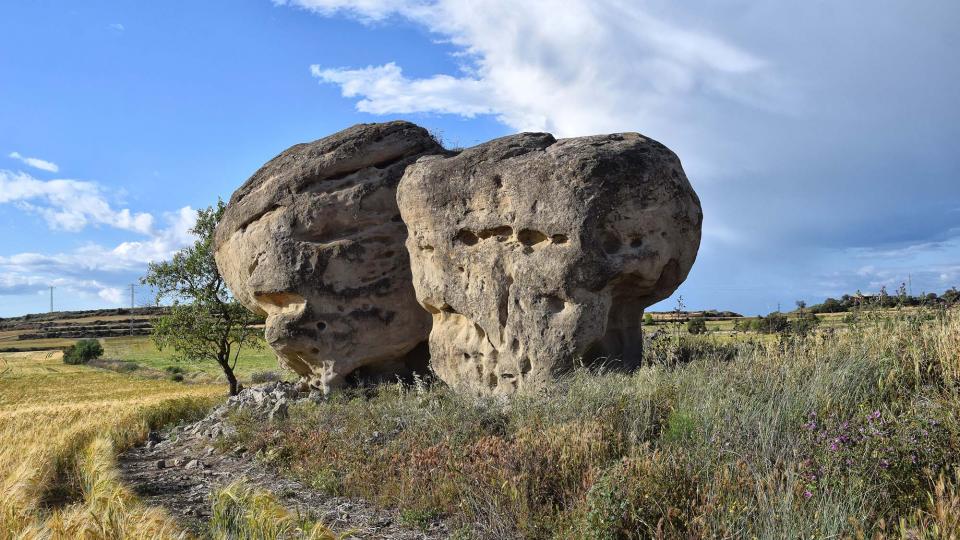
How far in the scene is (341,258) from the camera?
55.5 feet

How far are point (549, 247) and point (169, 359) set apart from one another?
4273 cm

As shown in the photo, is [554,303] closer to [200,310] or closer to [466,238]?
[466,238]

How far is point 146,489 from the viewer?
1239 centimetres

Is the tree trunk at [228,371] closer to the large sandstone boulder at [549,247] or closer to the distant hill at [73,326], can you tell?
the large sandstone boulder at [549,247]

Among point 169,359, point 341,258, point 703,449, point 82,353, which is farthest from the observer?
point 82,353

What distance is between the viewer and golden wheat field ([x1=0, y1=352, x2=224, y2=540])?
829 cm

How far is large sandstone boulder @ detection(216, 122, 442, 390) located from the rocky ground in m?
1.91

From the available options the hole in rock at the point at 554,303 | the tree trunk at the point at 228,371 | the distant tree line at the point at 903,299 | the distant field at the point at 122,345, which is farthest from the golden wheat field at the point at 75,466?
the distant tree line at the point at 903,299

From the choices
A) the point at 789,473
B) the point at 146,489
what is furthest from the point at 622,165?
the point at 146,489

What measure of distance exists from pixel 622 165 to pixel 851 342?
4744 mm

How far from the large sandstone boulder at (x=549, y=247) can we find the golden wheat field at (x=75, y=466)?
6581 millimetres

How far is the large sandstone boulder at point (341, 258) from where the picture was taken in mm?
17016

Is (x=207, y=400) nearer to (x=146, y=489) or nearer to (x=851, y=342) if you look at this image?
(x=146, y=489)

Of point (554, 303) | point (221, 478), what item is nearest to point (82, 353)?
point (221, 478)
